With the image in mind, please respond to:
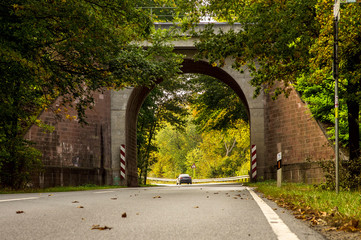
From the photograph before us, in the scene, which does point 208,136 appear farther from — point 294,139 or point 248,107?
point 294,139

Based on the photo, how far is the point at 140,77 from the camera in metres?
14.2

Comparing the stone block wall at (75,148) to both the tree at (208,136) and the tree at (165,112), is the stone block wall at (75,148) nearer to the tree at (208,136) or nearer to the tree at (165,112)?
the tree at (208,136)

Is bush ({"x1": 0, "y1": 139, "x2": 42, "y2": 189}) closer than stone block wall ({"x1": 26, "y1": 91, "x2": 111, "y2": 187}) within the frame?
Yes

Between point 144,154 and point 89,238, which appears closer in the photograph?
point 89,238

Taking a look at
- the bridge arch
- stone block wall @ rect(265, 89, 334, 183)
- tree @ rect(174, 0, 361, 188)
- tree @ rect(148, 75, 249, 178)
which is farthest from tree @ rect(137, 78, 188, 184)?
tree @ rect(174, 0, 361, 188)

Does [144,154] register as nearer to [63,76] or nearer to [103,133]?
[103,133]

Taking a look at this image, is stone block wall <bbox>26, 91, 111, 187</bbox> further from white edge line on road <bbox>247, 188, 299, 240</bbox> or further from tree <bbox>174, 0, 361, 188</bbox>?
white edge line on road <bbox>247, 188, 299, 240</bbox>

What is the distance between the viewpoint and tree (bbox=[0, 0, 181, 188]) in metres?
10.8

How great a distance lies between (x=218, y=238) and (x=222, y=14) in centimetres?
1102

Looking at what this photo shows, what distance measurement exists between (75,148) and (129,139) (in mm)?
4568

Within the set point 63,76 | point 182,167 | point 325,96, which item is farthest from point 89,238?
point 182,167

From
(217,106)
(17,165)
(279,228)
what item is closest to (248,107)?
(217,106)

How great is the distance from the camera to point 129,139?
88.7 ft

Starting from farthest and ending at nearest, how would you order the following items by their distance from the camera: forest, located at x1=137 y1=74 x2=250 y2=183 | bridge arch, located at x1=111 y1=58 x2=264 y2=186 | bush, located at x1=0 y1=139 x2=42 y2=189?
forest, located at x1=137 y1=74 x2=250 y2=183 → bridge arch, located at x1=111 y1=58 x2=264 y2=186 → bush, located at x1=0 y1=139 x2=42 y2=189
